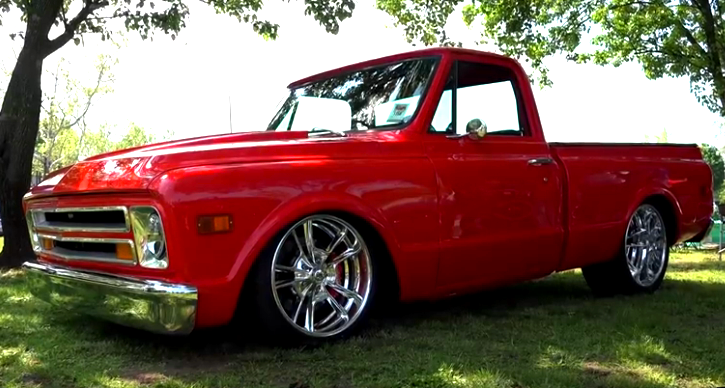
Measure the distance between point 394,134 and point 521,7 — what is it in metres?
10.3

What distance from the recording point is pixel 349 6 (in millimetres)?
9461

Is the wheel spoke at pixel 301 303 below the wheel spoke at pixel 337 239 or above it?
below

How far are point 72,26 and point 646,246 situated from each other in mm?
7339

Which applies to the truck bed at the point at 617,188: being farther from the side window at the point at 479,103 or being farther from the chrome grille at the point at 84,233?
the chrome grille at the point at 84,233

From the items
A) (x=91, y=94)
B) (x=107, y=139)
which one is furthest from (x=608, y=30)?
(x=107, y=139)

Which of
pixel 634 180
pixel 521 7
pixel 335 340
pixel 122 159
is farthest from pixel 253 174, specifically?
pixel 521 7

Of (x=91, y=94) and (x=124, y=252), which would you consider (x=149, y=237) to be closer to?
(x=124, y=252)

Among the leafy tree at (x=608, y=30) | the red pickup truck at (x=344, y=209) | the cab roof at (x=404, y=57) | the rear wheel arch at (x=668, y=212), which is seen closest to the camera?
the red pickup truck at (x=344, y=209)

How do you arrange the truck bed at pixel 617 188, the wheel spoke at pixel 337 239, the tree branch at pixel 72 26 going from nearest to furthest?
the wheel spoke at pixel 337 239 → the truck bed at pixel 617 188 → the tree branch at pixel 72 26

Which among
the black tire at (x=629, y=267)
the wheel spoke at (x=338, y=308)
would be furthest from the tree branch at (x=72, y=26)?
the black tire at (x=629, y=267)

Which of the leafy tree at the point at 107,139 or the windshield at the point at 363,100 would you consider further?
the leafy tree at the point at 107,139

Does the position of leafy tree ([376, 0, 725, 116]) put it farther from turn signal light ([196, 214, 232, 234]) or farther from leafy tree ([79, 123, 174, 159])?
leafy tree ([79, 123, 174, 159])

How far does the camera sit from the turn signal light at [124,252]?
3.30 meters

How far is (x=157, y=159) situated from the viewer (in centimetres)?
328
